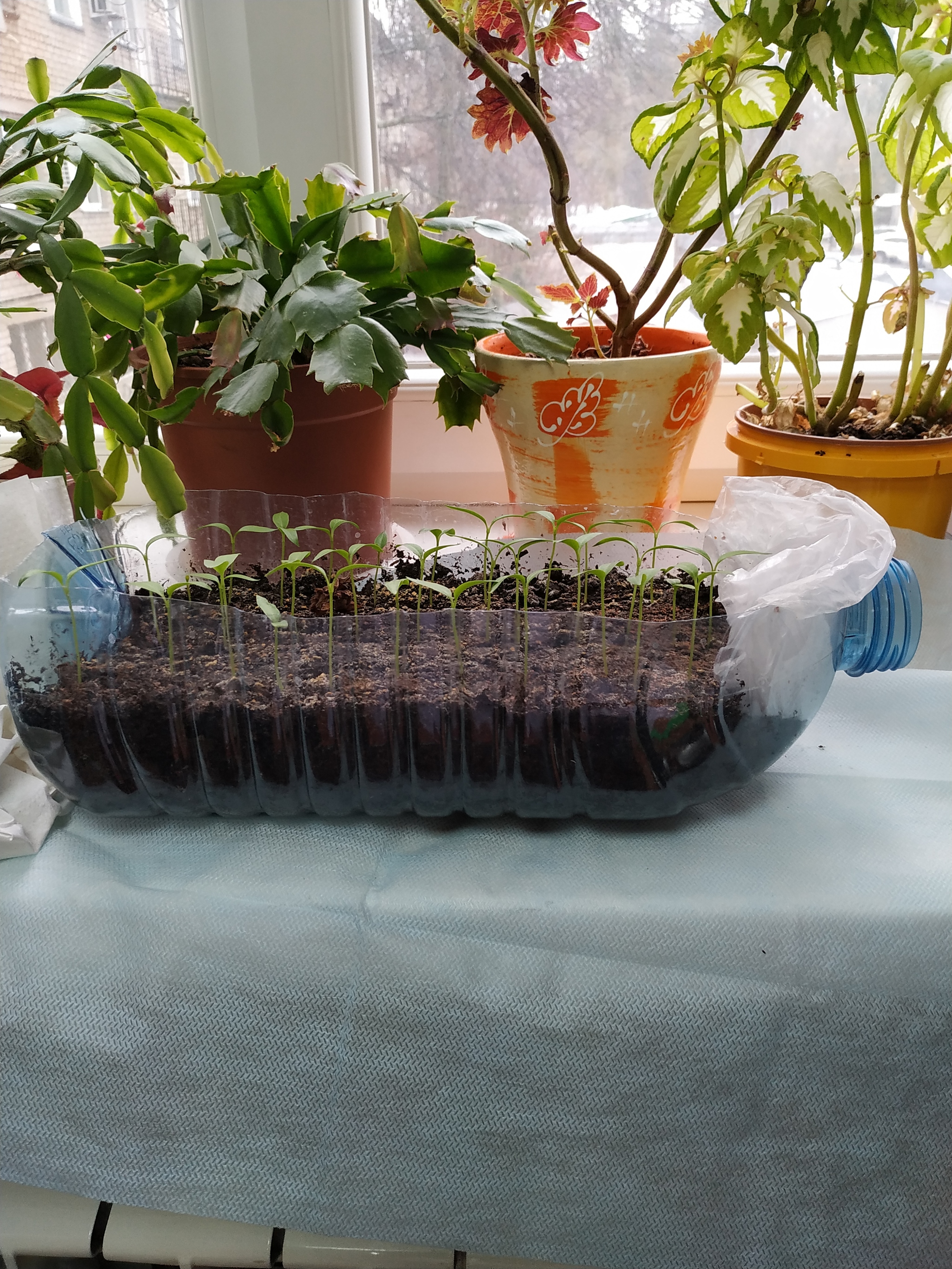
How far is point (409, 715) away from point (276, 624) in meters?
0.10

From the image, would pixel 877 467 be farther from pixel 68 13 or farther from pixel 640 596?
pixel 68 13

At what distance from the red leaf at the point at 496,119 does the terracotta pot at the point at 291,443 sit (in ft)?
1.11

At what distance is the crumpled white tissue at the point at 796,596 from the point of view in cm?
55

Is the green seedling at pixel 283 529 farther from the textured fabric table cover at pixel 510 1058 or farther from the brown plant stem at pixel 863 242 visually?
the brown plant stem at pixel 863 242

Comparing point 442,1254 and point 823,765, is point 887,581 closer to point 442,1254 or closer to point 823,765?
point 823,765

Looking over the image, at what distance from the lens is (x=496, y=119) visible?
0.95 m

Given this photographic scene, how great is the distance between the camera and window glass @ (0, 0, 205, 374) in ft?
3.64

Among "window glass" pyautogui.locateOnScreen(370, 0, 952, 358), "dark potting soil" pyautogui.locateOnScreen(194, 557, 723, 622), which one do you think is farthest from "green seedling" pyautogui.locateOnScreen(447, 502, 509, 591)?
"window glass" pyautogui.locateOnScreen(370, 0, 952, 358)

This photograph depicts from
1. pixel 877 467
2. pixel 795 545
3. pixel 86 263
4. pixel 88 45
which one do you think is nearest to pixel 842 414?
pixel 877 467

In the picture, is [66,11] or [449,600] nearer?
[449,600]

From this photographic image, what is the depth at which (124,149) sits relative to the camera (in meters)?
0.82

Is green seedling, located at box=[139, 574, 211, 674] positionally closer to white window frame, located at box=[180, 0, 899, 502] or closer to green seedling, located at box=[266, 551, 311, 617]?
green seedling, located at box=[266, 551, 311, 617]

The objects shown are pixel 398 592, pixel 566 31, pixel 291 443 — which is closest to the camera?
pixel 398 592

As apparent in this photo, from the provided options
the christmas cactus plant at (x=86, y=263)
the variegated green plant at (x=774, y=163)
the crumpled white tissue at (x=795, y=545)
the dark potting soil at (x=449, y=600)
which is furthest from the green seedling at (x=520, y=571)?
the variegated green plant at (x=774, y=163)
